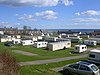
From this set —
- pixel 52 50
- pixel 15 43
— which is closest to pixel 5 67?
pixel 52 50

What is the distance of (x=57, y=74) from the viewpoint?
21891 mm

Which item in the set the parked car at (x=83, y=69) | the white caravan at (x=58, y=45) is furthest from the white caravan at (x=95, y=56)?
the white caravan at (x=58, y=45)

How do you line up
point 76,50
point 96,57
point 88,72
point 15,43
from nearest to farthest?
point 88,72, point 96,57, point 76,50, point 15,43

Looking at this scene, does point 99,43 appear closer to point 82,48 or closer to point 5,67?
point 82,48

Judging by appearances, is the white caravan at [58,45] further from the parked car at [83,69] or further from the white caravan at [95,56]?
the parked car at [83,69]

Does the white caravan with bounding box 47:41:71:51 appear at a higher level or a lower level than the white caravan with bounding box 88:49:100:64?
lower

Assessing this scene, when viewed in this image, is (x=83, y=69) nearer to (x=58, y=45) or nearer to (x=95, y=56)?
(x=95, y=56)

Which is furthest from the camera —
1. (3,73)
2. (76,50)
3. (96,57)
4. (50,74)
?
(76,50)

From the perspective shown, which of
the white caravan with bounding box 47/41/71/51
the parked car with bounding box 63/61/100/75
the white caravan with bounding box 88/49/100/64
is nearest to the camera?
the parked car with bounding box 63/61/100/75

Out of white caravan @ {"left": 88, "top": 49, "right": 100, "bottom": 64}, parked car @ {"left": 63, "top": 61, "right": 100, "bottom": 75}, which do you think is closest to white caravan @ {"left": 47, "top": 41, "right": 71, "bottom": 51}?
white caravan @ {"left": 88, "top": 49, "right": 100, "bottom": 64}

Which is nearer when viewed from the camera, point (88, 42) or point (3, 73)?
point (3, 73)

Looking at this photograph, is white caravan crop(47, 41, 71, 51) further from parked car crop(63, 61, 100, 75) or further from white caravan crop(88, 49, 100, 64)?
parked car crop(63, 61, 100, 75)

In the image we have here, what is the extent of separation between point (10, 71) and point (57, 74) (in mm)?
10371

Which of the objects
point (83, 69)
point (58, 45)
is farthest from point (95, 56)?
point (58, 45)
